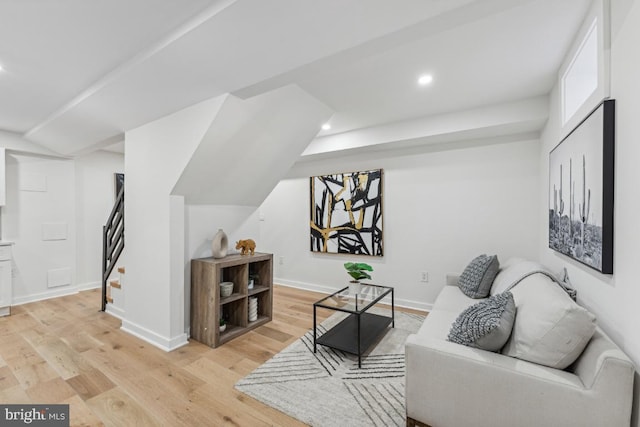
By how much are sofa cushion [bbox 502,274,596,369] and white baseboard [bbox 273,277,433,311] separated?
214cm

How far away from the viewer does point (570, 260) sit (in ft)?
6.34

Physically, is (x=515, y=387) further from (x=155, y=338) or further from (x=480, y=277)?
(x=155, y=338)

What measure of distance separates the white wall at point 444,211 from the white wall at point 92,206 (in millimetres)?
3593

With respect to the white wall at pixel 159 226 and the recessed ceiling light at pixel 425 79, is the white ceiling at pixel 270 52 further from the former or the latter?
the white wall at pixel 159 226

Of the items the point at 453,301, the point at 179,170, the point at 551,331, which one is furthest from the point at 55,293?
the point at 551,331

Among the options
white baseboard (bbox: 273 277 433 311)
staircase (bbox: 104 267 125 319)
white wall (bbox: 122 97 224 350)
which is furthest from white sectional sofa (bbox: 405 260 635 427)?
Result: staircase (bbox: 104 267 125 319)

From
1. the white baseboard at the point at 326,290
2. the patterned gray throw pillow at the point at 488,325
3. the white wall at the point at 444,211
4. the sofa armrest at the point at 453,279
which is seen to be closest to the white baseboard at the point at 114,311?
the white baseboard at the point at 326,290

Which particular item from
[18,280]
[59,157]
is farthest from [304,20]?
[18,280]

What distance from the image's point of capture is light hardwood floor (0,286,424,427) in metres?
1.68

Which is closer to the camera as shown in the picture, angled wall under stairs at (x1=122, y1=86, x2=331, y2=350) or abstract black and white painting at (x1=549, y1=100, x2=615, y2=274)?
abstract black and white painting at (x1=549, y1=100, x2=615, y2=274)

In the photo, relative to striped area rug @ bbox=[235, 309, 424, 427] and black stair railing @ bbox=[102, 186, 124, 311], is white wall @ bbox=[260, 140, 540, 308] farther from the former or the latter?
black stair railing @ bbox=[102, 186, 124, 311]

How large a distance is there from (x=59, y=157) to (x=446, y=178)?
546 centimetres

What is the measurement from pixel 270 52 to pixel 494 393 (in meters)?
2.11

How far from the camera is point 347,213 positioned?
401 cm
